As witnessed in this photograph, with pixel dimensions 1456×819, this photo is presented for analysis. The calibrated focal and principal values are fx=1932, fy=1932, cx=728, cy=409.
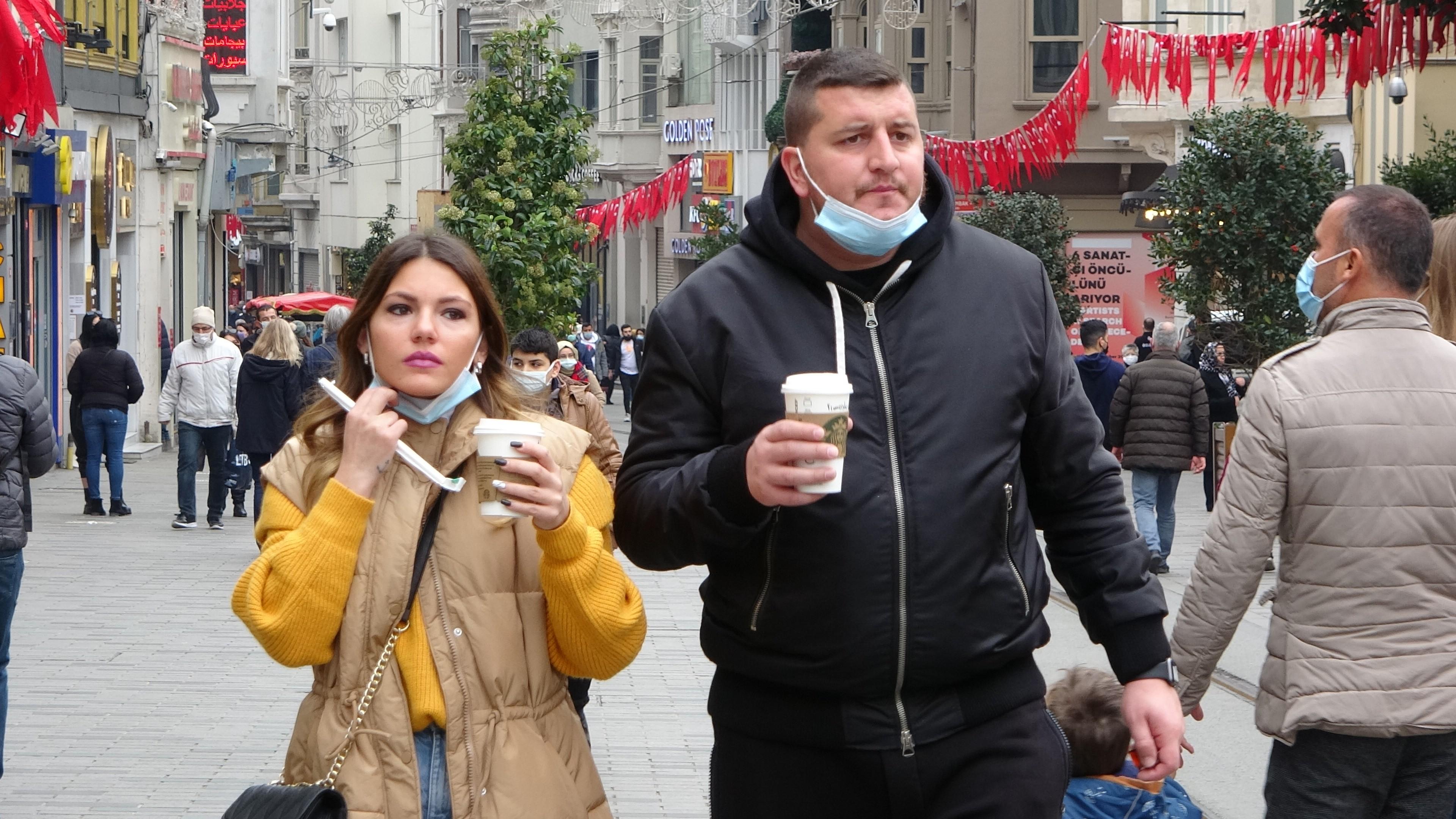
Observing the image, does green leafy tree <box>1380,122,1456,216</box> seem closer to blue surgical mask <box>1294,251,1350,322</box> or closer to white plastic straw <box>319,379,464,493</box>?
blue surgical mask <box>1294,251,1350,322</box>

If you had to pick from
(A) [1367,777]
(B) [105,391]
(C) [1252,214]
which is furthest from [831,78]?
(B) [105,391]

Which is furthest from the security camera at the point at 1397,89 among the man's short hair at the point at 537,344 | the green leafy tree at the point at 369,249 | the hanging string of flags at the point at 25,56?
the green leafy tree at the point at 369,249

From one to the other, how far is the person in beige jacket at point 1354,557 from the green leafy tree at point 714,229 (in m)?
36.0

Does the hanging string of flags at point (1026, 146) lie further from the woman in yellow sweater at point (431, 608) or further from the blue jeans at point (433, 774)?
the blue jeans at point (433, 774)

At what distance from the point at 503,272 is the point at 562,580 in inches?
679

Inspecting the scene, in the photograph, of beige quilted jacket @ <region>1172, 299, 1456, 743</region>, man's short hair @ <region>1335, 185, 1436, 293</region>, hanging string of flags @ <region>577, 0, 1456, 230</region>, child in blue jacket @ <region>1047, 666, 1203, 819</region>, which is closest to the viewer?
beige quilted jacket @ <region>1172, 299, 1456, 743</region>

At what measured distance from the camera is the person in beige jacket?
4105 mm

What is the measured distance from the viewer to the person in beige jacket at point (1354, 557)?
162 inches

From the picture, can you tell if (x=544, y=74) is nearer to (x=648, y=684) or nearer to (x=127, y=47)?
(x=127, y=47)

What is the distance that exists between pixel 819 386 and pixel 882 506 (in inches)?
17.9

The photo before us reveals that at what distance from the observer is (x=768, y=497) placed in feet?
9.65

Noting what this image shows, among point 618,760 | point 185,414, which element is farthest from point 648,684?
point 185,414

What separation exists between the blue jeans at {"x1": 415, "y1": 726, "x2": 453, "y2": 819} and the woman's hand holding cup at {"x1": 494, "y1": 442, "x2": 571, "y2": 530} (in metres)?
0.52

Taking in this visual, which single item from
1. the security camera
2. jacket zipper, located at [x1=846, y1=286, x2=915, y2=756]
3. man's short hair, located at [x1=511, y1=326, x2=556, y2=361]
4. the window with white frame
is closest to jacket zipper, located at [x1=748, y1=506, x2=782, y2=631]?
jacket zipper, located at [x1=846, y1=286, x2=915, y2=756]
